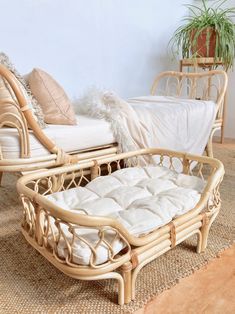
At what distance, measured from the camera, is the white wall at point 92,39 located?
238 cm

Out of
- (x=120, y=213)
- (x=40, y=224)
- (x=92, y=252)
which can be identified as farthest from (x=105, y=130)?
(x=92, y=252)

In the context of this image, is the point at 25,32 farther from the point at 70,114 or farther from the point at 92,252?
the point at 92,252

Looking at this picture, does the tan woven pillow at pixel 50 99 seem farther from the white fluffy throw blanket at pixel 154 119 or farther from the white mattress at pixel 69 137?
the white fluffy throw blanket at pixel 154 119

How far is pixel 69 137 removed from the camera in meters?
1.63

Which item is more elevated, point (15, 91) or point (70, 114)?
point (15, 91)

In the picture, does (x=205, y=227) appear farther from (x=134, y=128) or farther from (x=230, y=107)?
(x=230, y=107)

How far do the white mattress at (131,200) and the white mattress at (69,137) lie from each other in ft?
1.08

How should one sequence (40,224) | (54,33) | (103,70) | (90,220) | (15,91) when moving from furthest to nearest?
(103,70), (54,33), (15,91), (40,224), (90,220)

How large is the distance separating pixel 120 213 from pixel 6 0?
A: 75.0 inches

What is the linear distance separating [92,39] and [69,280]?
2255 millimetres

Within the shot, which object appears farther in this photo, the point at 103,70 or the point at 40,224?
the point at 103,70

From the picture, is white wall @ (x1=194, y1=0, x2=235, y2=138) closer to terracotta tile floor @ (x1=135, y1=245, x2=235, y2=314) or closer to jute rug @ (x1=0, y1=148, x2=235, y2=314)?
jute rug @ (x1=0, y1=148, x2=235, y2=314)

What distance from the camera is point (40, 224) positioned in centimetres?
100

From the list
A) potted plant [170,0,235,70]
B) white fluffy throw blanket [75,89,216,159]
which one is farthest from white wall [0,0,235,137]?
white fluffy throw blanket [75,89,216,159]
